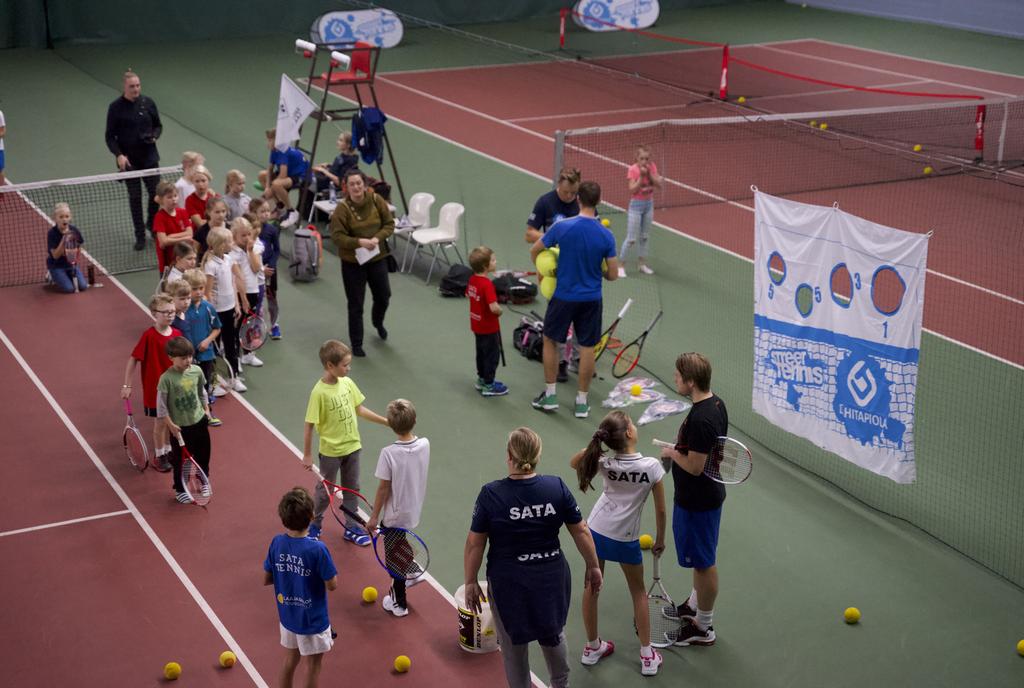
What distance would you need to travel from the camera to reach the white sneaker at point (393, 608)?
339 inches

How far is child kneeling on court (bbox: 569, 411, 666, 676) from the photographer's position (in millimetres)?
7418

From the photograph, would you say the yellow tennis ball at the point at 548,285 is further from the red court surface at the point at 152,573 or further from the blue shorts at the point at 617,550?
the blue shorts at the point at 617,550

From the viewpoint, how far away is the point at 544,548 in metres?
6.73

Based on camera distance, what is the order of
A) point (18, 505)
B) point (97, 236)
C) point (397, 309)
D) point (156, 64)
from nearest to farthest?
point (18, 505) → point (397, 309) → point (97, 236) → point (156, 64)

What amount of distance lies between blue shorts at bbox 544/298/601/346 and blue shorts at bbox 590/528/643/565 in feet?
13.2

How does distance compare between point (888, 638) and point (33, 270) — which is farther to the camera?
point (33, 270)

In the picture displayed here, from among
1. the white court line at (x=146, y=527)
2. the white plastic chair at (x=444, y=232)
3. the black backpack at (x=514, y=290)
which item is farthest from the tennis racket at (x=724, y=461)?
the white plastic chair at (x=444, y=232)

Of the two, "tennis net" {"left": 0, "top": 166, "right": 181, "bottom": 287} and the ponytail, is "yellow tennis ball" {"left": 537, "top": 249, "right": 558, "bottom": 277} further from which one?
"tennis net" {"left": 0, "top": 166, "right": 181, "bottom": 287}

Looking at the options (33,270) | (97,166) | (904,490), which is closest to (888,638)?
(904,490)

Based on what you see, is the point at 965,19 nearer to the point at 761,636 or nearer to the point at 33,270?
the point at 33,270

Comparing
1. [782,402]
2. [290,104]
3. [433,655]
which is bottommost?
[433,655]

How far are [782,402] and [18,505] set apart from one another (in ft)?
21.7

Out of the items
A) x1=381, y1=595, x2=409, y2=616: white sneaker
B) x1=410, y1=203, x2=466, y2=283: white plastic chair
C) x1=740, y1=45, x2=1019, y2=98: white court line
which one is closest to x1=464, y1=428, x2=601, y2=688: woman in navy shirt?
x1=381, y1=595, x2=409, y2=616: white sneaker

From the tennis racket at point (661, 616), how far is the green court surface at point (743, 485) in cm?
15
